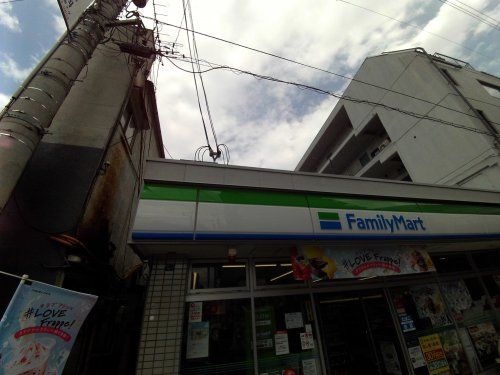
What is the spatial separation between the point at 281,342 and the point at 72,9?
7044mm

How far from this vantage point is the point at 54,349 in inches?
116

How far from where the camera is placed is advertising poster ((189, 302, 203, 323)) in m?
4.40

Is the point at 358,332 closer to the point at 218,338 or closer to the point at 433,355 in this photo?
the point at 433,355

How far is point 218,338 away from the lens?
4.44 metres

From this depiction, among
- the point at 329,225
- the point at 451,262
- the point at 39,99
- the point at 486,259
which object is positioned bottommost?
the point at 451,262

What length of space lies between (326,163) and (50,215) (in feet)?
94.8

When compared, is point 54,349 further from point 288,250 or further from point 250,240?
point 288,250

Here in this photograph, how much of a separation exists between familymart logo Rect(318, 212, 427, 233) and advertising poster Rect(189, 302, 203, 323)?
112 inches

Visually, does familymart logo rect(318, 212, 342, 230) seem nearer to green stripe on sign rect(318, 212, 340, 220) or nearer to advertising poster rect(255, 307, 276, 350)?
green stripe on sign rect(318, 212, 340, 220)

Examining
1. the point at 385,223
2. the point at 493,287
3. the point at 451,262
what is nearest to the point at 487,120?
the point at 493,287

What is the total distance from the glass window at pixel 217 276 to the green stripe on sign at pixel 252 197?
138cm

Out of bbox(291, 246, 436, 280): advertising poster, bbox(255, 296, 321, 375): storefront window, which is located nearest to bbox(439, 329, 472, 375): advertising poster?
bbox(291, 246, 436, 280): advertising poster

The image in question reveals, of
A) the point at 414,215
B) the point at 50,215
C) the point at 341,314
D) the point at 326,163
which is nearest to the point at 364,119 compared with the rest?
the point at 326,163

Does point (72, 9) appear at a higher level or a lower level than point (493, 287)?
higher
